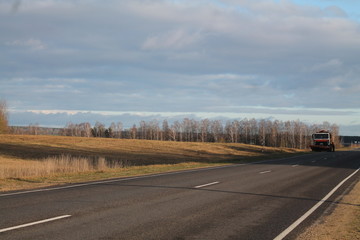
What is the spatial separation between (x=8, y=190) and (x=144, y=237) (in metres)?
8.49

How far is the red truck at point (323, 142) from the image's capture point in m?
64.2

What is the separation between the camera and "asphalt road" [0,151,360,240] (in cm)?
755

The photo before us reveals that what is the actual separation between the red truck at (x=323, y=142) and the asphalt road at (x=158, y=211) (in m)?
51.9

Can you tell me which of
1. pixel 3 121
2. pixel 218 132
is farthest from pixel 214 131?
pixel 3 121

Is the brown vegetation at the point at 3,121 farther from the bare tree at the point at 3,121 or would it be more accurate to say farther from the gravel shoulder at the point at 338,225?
the gravel shoulder at the point at 338,225

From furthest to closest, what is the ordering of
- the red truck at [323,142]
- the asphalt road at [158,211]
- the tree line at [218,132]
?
the tree line at [218,132] → the red truck at [323,142] → the asphalt road at [158,211]

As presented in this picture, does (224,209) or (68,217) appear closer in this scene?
(68,217)

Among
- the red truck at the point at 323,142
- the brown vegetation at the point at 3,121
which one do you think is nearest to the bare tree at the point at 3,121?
the brown vegetation at the point at 3,121

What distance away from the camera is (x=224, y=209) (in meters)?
10.2

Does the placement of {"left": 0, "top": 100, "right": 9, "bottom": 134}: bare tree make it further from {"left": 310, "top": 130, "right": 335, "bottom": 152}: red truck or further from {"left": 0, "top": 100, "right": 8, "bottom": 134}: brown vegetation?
{"left": 310, "top": 130, "right": 335, "bottom": 152}: red truck

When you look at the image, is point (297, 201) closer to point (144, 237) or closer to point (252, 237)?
point (252, 237)

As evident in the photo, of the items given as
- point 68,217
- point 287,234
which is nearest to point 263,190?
point 287,234

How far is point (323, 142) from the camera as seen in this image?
212 ft

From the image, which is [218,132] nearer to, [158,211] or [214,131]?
[214,131]
